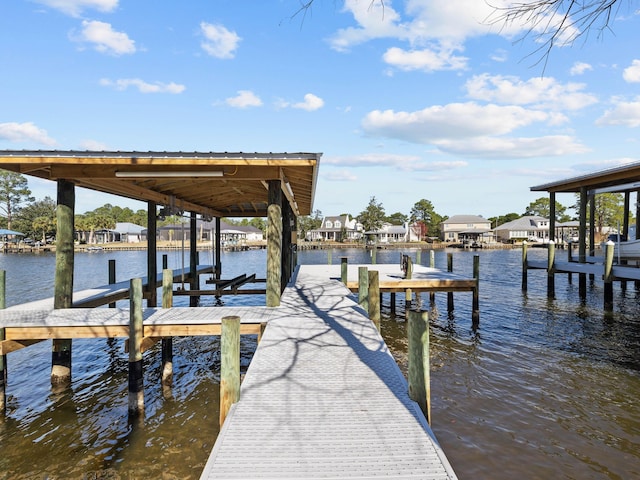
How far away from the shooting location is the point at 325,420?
4.30 metres

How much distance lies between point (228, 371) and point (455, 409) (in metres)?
5.11

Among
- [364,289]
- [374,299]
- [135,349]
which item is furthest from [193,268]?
[374,299]

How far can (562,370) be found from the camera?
981 cm

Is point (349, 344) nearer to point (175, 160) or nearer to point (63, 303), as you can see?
point (175, 160)

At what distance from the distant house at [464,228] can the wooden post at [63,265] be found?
308 feet

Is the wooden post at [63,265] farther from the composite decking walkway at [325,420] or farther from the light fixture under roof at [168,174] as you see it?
the composite decking walkway at [325,420]

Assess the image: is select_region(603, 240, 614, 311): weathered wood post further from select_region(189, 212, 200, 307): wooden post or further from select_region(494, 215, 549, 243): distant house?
select_region(494, 215, 549, 243): distant house

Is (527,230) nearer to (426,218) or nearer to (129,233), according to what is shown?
(426,218)

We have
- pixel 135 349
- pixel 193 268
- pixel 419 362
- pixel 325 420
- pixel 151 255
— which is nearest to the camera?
pixel 325 420

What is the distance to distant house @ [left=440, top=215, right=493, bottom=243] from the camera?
315 feet

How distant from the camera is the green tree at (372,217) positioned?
100m

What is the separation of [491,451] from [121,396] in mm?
7463

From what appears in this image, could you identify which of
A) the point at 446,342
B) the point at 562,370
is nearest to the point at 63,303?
the point at 446,342

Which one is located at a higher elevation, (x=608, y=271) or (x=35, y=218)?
(x=35, y=218)
